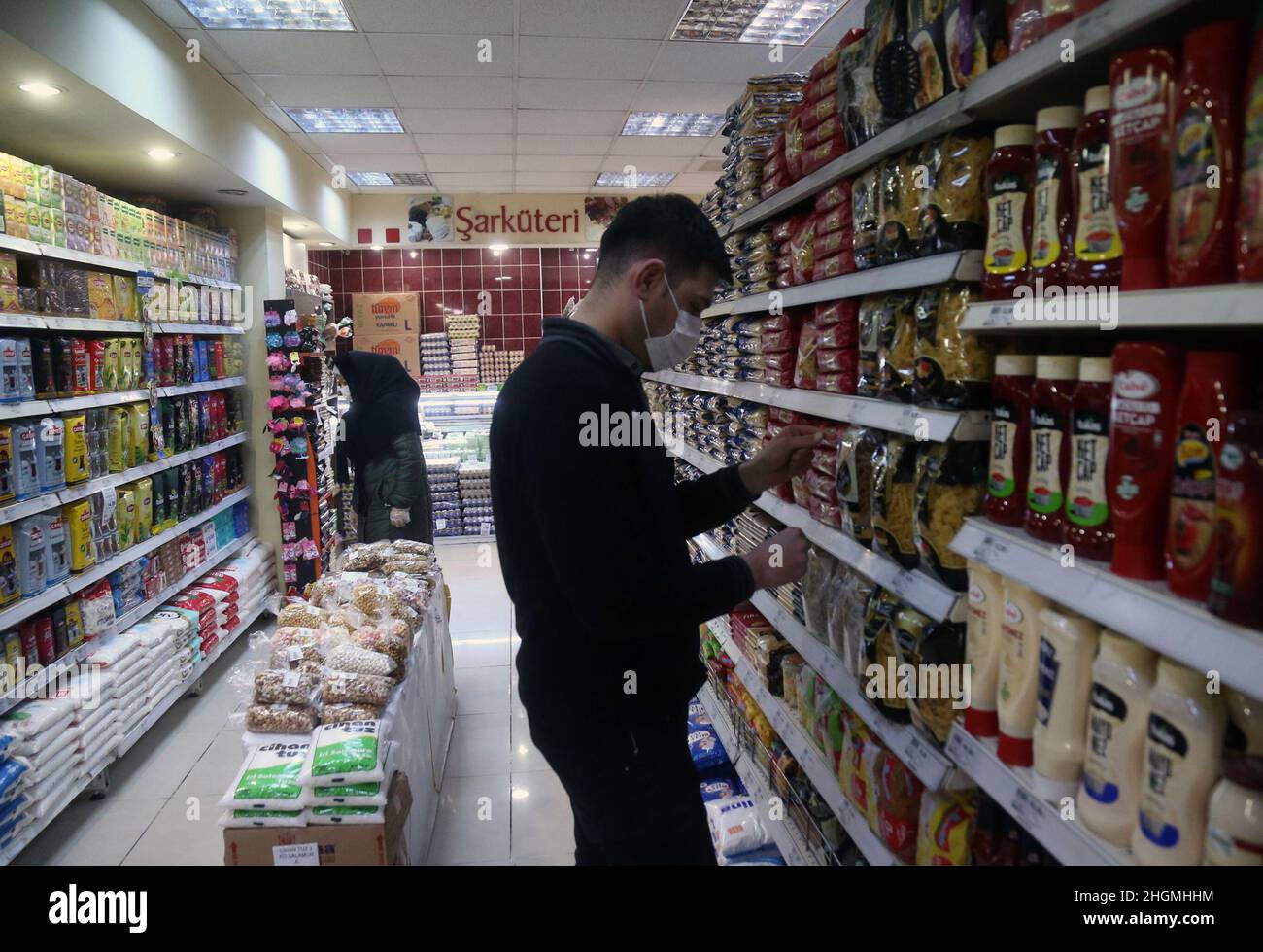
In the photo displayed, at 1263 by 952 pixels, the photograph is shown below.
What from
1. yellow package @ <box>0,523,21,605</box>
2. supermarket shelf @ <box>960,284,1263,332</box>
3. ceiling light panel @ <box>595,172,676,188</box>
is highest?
ceiling light panel @ <box>595,172,676,188</box>

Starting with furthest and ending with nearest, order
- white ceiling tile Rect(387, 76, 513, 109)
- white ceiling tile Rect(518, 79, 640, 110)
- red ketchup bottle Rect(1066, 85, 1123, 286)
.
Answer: white ceiling tile Rect(518, 79, 640, 110) < white ceiling tile Rect(387, 76, 513, 109) < red ketchup bottle Rect(1066, 85, 1123, 286)

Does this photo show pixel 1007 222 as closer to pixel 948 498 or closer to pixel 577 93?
pixel 948 498

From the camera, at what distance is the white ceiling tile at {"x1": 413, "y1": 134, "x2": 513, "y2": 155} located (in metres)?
6.57

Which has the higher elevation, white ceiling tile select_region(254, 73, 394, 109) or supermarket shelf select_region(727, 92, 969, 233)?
white ceiling tile select_region(254, 73, 394, 109)

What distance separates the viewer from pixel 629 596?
1.46m

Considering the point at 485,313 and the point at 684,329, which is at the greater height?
the point at 485,313

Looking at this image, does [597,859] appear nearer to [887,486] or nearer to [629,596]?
[629,596]

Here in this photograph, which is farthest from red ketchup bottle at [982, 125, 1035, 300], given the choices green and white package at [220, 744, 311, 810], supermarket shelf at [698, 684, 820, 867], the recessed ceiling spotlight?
the recessed ceiling spotlight

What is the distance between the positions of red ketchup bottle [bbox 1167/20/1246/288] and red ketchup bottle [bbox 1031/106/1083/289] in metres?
0.23

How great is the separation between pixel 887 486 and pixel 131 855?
327cm

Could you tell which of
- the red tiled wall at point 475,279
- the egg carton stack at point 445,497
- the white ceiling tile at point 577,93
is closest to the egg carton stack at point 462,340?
the red tiled wall at point 475,279

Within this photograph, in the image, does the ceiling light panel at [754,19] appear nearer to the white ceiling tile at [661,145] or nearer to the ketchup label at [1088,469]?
the white ceiling tile at [661,145]

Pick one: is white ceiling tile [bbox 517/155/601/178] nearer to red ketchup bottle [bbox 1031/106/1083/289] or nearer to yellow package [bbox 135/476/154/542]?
yellow package [bbox 135/476/154/542]
